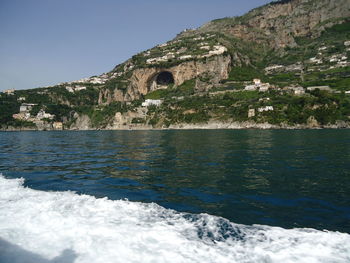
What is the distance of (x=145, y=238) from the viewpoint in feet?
20.0

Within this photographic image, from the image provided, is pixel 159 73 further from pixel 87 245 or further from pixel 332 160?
pixel 87 245

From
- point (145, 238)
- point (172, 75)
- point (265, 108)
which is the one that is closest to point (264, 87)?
point (265, 108)

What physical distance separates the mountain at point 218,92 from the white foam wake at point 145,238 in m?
90.3

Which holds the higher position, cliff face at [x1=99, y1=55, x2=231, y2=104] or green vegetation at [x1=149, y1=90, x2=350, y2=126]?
cliff face at [x1=99, y1=55, x2=231, y2=104]

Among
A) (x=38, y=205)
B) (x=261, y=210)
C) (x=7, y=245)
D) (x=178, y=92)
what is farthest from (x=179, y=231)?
(x=178, y=92)

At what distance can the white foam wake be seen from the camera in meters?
5.29

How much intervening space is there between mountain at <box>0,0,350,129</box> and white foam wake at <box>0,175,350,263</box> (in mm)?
90303

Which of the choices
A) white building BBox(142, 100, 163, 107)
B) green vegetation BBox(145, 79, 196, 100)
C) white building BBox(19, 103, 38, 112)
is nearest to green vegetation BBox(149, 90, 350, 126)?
white building BBox(142, 100, 163, 107)

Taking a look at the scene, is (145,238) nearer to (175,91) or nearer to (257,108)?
(257,108)

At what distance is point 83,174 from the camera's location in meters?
15.0

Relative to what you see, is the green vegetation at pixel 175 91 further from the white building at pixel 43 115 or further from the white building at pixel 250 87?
the white building at pixel 43 115

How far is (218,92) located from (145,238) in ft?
429

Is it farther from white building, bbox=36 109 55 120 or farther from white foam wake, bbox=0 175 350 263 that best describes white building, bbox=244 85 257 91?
white foam wake, bbox=0 175 350 263

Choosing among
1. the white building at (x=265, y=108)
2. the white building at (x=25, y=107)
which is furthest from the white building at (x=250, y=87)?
the white building at (x=25, y=107)
